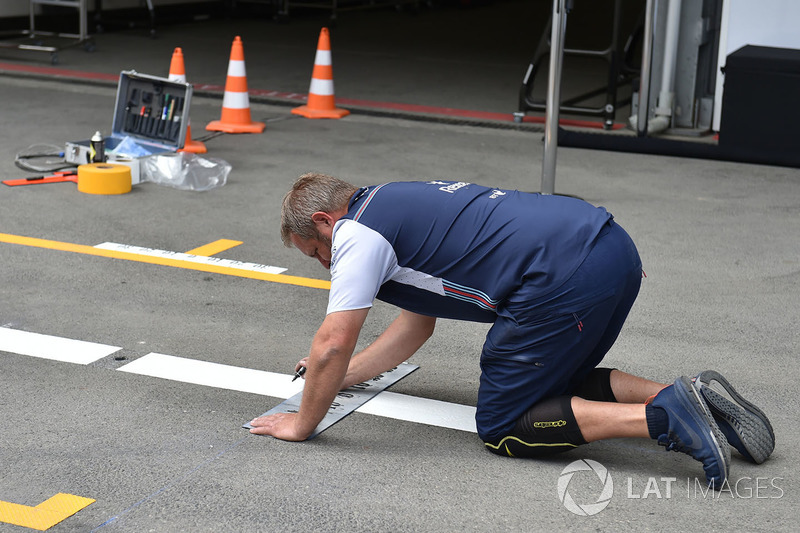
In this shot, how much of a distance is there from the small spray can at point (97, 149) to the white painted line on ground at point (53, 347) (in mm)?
3029

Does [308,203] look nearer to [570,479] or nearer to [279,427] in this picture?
[279,427]

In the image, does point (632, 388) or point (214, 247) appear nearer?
point (632, 388)

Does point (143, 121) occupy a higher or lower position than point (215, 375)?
higher

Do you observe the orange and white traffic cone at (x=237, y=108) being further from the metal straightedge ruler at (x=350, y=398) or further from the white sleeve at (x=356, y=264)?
the white sleeve at (x=356, y=264)

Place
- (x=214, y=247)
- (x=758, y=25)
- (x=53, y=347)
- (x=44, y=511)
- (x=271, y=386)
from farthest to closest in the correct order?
(x=758, y=25) → (x=214, y=247) → (x=53, y=347) → (x=271, y=386) → (x=44, y=511)

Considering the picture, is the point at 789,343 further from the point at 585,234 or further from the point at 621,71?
the point at 621,71

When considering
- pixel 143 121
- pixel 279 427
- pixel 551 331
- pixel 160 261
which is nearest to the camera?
pixel 551 331

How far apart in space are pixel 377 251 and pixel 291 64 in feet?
35.8

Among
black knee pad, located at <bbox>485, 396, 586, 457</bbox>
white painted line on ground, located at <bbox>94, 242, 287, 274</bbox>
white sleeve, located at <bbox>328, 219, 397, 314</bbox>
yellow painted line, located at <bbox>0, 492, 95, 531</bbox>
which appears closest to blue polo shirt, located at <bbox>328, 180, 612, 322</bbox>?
white sleeve, located at <bbox>328, 219, 397, 314</bbox>

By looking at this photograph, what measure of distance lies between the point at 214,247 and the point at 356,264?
9.62ft

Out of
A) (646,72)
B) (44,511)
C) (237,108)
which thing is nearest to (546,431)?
(44,511)

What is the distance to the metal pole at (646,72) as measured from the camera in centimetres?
901

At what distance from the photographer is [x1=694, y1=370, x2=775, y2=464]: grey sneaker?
11.1 ft

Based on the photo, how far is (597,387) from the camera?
3697 mm
